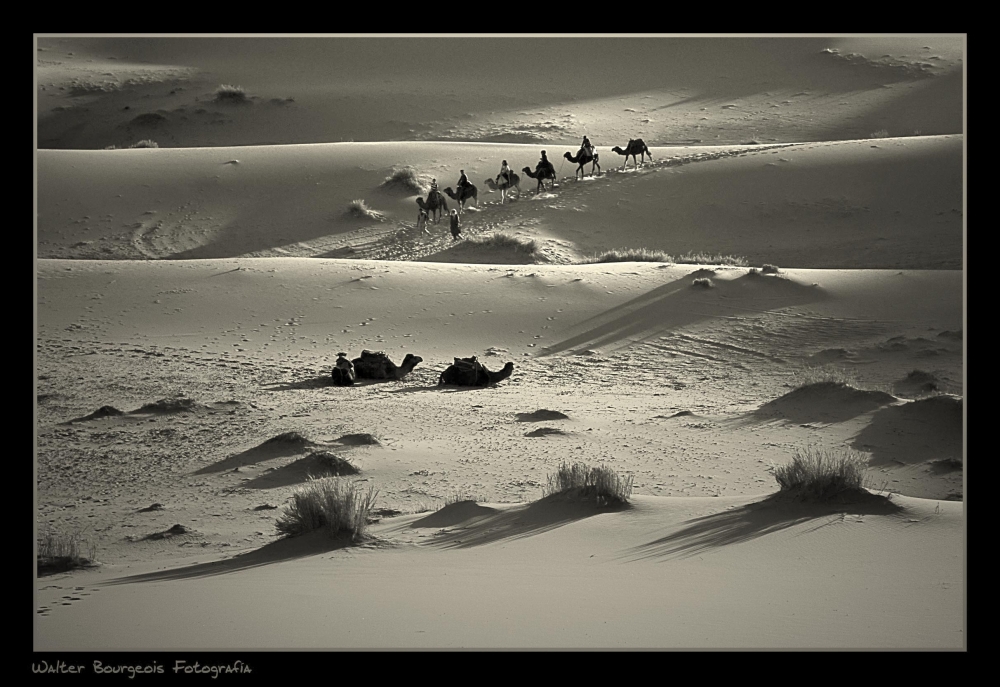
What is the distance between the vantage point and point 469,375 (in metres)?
16.9

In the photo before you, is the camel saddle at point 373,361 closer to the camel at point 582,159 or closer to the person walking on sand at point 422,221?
the person walking on sand at point 422,221

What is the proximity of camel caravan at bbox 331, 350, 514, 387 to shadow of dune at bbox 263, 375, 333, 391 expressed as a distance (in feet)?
0.69

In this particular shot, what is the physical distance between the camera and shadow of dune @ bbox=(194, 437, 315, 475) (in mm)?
12866

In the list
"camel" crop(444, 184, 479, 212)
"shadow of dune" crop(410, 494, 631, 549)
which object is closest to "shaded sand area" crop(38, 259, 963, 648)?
"shadow of dune" crop(410, 494, 631, 549)

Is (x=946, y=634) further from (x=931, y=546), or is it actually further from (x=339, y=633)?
(x=339, y=633)

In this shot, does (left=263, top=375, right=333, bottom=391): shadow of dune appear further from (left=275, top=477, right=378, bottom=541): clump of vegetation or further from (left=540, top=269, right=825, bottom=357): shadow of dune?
(left=275, top=477, right=378, bottom=541): clump of vegetation

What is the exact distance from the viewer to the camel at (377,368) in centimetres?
1731

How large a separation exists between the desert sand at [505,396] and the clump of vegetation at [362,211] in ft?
0.36

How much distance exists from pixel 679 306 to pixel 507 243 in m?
8.46

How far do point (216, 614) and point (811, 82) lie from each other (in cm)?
5940

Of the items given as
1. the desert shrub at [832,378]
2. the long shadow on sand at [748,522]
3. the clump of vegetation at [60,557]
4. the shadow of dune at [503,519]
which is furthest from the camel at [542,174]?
the clump of vegetation at [60,557]

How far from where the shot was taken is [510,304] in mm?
21047
